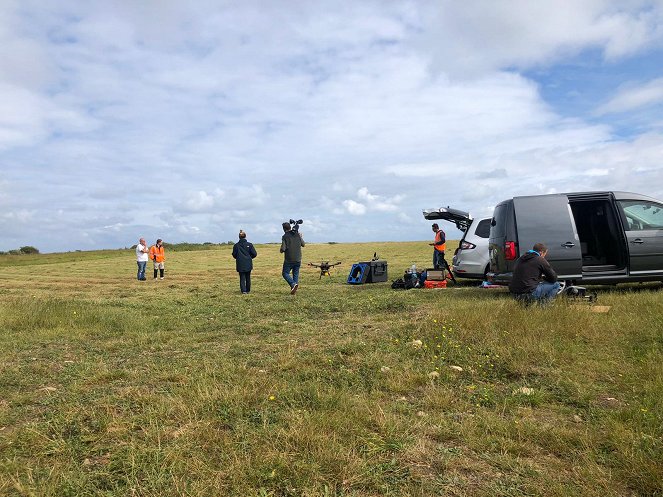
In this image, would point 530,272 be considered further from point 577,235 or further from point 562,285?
point 577,235

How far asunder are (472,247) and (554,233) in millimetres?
3704

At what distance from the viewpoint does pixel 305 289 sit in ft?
Answer: 49.0

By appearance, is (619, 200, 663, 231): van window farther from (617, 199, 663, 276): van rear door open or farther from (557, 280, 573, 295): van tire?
(557, 280, 573, 295): van tire

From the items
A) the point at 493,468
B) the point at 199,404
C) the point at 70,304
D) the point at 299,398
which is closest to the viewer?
the point at 493,468

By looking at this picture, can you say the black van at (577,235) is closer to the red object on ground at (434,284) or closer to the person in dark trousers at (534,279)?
the person in dark trousers at (534,279)

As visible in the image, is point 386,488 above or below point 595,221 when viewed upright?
below

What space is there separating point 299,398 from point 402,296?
7.42 metres

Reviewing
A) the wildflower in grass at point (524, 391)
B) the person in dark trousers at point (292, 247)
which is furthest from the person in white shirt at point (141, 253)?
the wildflower in grass at point (524, 391)

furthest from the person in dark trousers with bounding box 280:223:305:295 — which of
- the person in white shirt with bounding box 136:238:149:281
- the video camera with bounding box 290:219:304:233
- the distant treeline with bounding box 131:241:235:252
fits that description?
the distant treeline with bounding box 131:241:235:252

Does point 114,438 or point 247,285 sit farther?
point 247,285

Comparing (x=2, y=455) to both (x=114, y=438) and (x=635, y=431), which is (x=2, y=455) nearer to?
(x=114, y=438)

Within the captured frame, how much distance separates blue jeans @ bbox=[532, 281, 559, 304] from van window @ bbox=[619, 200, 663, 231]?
2832 mm

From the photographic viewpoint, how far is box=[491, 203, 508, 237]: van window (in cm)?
1017

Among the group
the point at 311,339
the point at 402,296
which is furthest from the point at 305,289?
the point at 311,339
